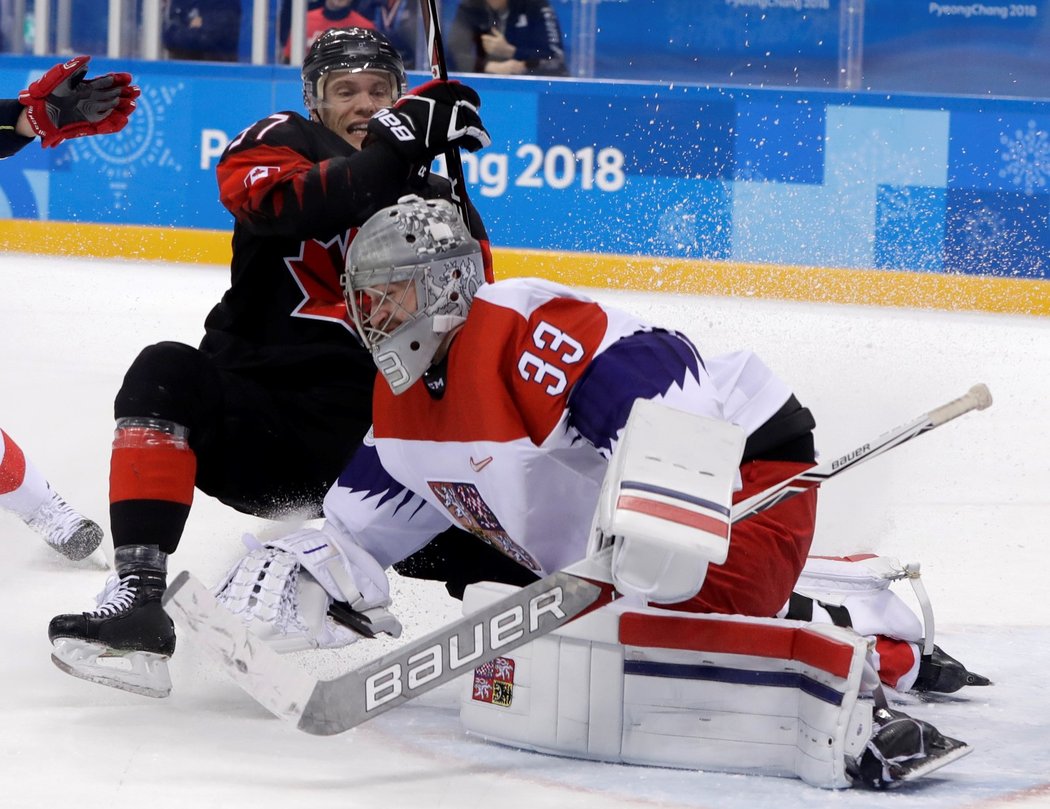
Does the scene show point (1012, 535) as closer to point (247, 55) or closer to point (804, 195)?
point (804, 195)

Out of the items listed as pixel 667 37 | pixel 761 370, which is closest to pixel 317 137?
pixel 761 370

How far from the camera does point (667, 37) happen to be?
860cm

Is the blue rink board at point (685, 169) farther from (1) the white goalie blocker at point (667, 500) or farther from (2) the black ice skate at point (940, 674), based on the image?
(1) the white goalie blocker at point (667, 500)

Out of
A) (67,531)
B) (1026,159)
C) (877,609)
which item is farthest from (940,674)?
(1026,159)

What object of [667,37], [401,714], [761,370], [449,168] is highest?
[667,37]

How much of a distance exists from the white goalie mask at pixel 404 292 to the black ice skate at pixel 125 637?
50cm

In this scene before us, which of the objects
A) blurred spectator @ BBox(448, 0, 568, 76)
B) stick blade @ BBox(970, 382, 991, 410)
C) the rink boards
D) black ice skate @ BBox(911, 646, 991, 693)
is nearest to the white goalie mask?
stick blade @ BBox(970, 382, 991, 410)

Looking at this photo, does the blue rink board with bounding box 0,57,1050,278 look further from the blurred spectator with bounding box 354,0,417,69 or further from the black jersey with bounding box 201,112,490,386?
the black jersey with bounding box 201,112,490,386

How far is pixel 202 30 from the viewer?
8148 millimetres

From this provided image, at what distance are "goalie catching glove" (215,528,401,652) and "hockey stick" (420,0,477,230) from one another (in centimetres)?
69

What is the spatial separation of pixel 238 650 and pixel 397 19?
6515mm

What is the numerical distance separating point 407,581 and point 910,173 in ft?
15.0

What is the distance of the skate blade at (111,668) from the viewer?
2.23 m

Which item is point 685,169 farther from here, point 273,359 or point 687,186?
point 273,359
